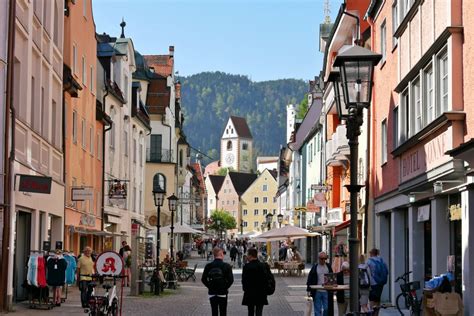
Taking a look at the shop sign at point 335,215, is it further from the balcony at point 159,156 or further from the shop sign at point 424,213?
the balcony at point 159,156

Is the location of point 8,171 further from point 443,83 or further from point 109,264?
point 443,83

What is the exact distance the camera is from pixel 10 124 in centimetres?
2142

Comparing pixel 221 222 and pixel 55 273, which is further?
pixel 221 222

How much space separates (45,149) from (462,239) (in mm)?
13756

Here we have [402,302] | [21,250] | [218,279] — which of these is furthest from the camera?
[21,250]

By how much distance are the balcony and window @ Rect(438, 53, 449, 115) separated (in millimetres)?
51995

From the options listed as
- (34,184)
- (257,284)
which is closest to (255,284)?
(257,284)

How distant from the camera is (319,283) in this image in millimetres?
18938

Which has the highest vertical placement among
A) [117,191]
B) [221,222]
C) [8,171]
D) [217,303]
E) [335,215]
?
[221,222]

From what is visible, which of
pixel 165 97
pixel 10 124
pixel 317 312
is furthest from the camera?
pixel 165 97

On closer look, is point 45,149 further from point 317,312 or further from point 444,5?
point 444,5

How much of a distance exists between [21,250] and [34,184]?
4.22 meters

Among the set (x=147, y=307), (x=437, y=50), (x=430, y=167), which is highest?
(x=437, y=50)

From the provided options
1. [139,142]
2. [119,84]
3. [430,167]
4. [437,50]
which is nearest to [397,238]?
[430,167]
